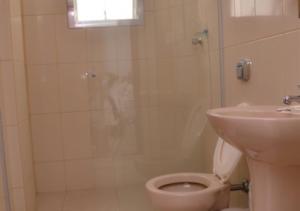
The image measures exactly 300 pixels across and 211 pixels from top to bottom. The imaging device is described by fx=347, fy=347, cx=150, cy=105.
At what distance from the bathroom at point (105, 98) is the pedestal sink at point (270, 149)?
1082 mm

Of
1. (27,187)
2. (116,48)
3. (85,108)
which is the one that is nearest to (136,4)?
(116,48)

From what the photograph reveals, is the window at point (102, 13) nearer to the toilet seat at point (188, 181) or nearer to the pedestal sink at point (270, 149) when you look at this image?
the toilet seat at point (188, 181)

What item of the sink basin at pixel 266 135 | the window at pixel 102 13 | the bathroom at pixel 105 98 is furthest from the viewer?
the window at pixel 102 13

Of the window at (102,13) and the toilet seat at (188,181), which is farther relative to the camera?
the window at (102,13)

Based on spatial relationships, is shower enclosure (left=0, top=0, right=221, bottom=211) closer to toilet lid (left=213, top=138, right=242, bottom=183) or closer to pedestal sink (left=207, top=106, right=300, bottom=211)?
toilet lid (left=213, top=138, right=242, bottom=183)

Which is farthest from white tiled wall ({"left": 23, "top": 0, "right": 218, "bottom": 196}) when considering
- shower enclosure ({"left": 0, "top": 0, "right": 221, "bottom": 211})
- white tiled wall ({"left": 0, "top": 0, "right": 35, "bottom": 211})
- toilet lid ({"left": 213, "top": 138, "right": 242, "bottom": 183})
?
toilet lid ({"left": 213, "top": 138, "right": 242, "bottom": 183})

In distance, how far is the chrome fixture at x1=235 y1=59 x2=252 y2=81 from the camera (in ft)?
5.29

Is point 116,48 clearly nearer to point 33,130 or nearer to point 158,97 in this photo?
point 158,97

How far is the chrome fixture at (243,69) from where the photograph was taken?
161cm

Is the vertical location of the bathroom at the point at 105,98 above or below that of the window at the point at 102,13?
below

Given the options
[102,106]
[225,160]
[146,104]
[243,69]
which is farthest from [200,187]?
[102,106]

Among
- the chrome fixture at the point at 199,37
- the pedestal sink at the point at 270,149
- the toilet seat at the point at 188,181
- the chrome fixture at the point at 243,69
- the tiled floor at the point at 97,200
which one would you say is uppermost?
the chrome fixture at the point at 199,37

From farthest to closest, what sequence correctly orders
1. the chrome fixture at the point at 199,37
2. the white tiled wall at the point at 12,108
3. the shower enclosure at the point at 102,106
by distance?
1. the shower enclosure at the point at 102,106
2. the chrome fixture at the point at 199,37
3. the white tiled wall at the point at 12,108

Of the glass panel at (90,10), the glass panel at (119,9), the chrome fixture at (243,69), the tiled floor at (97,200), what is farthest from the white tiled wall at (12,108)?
the chrome fixture at (243,69)
